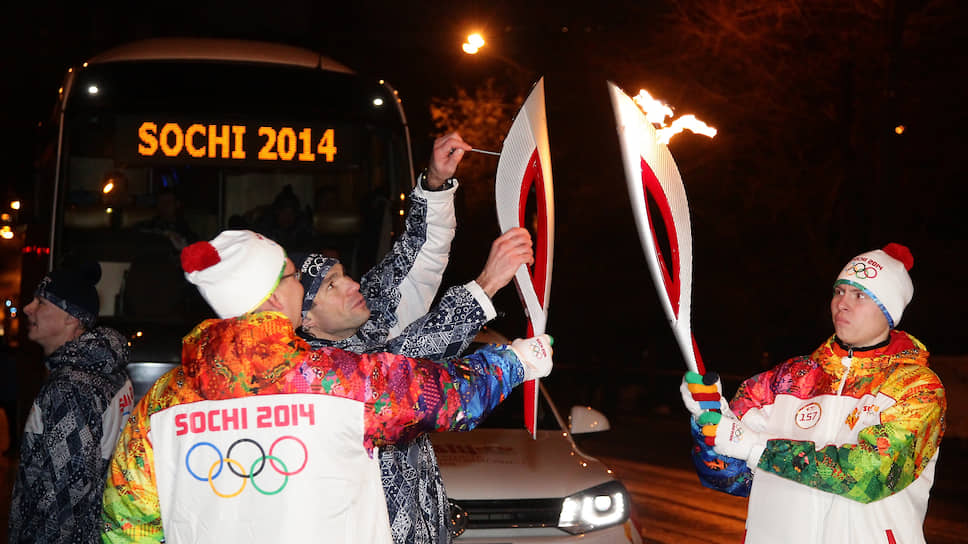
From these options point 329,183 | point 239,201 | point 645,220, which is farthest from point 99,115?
point 645,220

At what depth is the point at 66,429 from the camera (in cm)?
394

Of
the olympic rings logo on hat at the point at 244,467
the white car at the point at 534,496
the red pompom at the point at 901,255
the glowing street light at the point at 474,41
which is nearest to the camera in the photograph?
the olympic rings logo on hat at the point at 244,467

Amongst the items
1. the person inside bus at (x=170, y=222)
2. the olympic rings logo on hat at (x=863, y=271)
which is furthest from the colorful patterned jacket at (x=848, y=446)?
the person inside bus at (x=170, y=222)

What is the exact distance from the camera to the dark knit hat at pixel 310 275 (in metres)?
3.19

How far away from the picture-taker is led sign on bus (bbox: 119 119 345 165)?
6914mm

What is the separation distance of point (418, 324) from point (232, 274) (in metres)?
0.71

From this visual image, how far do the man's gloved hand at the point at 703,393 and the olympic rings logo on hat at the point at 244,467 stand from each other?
4.49ft

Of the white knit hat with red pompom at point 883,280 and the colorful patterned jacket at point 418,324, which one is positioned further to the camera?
the white knit hat with red pompom at point 883,280

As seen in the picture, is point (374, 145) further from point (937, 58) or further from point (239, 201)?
point (937, 58)

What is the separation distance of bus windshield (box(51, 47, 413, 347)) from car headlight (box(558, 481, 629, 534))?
262 centimetres

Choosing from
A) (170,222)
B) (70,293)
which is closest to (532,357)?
→ (70,293)

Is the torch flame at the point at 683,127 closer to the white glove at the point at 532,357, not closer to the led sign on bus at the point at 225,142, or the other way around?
the white glove at the point at 532,357

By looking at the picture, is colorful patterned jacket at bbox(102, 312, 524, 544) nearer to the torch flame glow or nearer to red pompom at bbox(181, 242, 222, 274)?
red pompom at bbox(181, 242, 222, 274)

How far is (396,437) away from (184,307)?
457 cm
